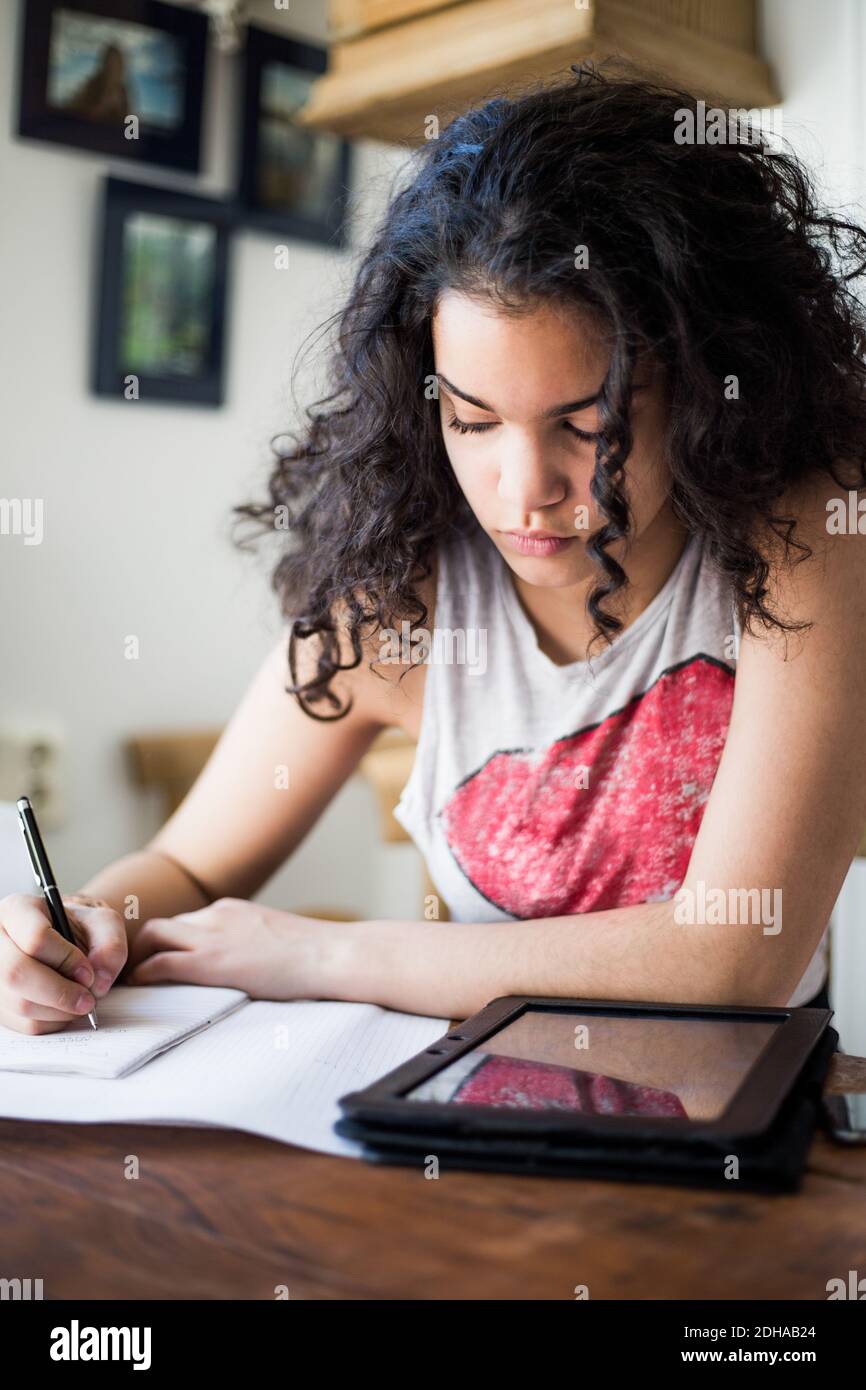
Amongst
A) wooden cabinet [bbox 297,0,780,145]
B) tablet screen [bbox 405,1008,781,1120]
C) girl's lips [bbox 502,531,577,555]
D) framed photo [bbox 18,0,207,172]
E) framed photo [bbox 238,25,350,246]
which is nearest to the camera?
tablet screen [bbox 405,1008,781,1120]

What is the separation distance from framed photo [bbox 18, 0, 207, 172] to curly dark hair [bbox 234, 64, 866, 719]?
1247 millimetres

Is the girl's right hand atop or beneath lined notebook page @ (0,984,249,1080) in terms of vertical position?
atop

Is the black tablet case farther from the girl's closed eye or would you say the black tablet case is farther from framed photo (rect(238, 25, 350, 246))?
framed photo (rect(238, 25, 350, 246))

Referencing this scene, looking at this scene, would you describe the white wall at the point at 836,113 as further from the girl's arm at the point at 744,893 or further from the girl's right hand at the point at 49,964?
the girl's right hand at the point at 49,964

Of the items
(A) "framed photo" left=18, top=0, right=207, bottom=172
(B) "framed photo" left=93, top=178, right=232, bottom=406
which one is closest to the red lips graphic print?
(B) "framed photo" left=93, top=178, right=232, bottom=406

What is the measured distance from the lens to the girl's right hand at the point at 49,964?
851 mm

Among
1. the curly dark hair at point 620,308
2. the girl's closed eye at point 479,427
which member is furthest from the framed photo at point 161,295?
the girl's closed eye at point 479,427

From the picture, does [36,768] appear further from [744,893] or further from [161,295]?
[744,893]

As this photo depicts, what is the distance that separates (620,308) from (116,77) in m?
1.62

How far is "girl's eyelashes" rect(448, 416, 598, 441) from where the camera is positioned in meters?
0.95

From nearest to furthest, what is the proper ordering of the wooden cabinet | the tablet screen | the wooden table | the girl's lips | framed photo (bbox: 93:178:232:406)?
the wooden table → the tablet screen → the girl's lips → the wooden cabinet → framed photo (bbox: 93:178:232:406)

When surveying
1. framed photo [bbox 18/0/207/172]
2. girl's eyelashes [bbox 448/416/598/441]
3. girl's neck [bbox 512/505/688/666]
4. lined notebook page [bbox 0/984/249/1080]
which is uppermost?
framed photo [bbox 18/0/207/172]
